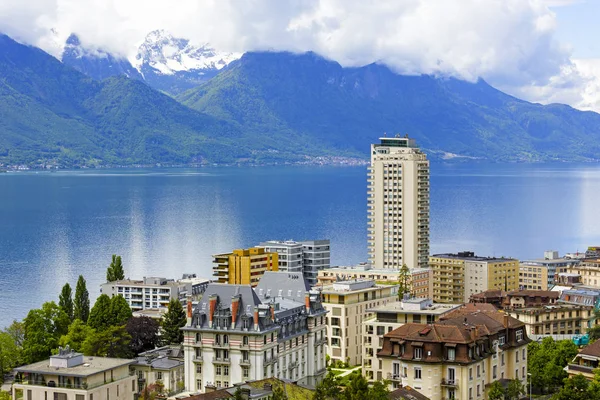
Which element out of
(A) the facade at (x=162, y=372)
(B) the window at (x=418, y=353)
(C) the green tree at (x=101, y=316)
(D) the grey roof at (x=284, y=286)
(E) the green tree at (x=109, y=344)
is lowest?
(A) the facade at (x=162, y=372)

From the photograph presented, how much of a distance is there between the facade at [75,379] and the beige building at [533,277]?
88947mm

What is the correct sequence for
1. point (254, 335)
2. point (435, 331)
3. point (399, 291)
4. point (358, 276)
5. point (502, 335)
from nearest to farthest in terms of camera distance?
point (435, 331)
point (502, 335)
point (254, 335)
point (399, 291)
point (358, 276)

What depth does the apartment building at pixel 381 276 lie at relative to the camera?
415 ft

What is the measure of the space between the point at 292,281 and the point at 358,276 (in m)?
39.2

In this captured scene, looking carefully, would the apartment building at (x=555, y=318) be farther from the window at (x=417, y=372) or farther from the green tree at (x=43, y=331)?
the green tree at (x=43, y=331)

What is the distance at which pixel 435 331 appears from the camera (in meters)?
62.4

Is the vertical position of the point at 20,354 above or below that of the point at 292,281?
below

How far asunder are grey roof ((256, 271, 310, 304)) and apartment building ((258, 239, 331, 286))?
50563 millimetres

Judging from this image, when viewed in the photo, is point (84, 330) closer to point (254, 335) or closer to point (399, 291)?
point (254, 335)

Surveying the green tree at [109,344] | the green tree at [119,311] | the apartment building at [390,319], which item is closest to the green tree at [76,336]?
the green tree at [109,344]

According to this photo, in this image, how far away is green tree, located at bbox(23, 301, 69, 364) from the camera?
90.2 metres

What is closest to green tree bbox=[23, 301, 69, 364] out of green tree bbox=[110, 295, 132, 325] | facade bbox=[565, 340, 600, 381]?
green tree bbox=[110, 295, 132, 325]

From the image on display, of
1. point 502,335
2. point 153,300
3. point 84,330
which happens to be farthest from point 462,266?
point 502,335

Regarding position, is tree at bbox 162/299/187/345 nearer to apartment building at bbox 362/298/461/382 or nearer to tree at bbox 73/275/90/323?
tree at bbox 73/275/90/323
